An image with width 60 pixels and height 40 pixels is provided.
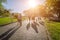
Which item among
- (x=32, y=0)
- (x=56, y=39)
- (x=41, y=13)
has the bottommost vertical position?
(x=56, y=39)

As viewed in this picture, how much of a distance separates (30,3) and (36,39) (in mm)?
1696

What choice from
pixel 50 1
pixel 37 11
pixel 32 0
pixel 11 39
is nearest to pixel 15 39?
pixel 11 39

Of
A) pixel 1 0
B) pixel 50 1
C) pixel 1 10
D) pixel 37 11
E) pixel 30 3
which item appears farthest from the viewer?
pixel 50 1

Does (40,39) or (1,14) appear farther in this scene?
(1,14)

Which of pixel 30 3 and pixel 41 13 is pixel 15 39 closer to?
pixel 30 3

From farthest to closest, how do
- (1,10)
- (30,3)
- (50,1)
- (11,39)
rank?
(50,1), (1,10), (30,3), (11,39)

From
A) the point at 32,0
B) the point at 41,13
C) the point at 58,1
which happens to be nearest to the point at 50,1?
the point at 58,1

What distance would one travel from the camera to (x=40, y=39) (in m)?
6.53

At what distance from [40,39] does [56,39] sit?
26.5 inches

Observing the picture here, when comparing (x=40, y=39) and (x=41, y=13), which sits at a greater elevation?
(x=41, y=13)

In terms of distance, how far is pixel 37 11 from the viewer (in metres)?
9.41

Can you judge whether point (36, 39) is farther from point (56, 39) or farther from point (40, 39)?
point (56, 39)

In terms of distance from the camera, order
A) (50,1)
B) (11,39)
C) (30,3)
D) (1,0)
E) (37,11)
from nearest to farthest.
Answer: (11,39) < (30,3) < (37,11) < (1,0) < (50,1)

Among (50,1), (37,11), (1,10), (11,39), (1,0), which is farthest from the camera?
(50,1)
